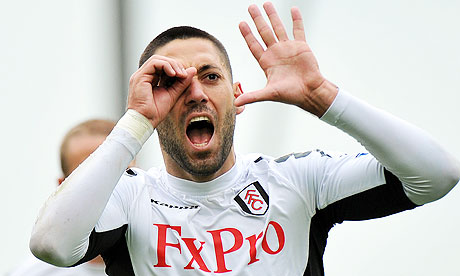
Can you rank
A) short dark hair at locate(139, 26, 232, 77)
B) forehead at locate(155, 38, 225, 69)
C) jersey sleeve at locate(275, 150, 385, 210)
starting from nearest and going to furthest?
jersey sleeve at locate(275, 150, 385, 210), forehead at locate(155, 38, 225, 69), short dark hair at locate(139, 26, 232, 77)

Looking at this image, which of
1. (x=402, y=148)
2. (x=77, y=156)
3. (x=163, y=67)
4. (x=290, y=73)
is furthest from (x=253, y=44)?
(x=77, y=156)

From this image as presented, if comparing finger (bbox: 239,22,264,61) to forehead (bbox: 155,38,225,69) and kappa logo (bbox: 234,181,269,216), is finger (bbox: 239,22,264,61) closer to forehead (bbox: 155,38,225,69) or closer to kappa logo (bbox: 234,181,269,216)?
forehead (bbox: 155,38,225,69)

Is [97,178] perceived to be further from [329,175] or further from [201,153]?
[329,175]

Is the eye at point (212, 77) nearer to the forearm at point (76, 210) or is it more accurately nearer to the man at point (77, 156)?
the forearm at point (76, 210)

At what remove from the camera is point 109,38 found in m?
4.60

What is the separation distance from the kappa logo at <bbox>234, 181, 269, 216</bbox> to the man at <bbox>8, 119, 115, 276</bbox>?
1149 mm

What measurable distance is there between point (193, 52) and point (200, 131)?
0.81 feet

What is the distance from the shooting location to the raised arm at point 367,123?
2008 mm

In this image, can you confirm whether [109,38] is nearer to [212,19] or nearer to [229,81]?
[212,19]

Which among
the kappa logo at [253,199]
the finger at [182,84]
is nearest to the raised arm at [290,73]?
the finger at [182,84]

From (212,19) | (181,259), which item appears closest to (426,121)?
(212,19)

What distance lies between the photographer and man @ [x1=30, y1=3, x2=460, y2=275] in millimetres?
2014

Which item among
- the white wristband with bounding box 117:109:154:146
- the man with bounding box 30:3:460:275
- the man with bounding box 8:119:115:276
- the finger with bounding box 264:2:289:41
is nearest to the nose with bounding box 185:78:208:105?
the man with bounding box 30:3:460:275

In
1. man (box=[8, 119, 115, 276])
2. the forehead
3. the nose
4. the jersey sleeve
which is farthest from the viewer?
man (box=[8, 119, 115, 276])
